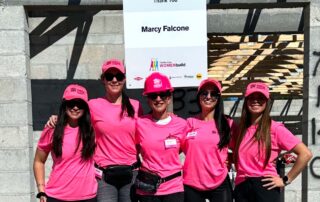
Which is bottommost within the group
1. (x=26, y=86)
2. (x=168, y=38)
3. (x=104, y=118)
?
(x=104, y=118)

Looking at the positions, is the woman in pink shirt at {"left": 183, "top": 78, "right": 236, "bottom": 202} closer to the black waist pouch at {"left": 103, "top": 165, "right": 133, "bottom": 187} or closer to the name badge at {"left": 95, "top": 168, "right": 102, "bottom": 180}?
the black waist pouch at {"left": 103, "top": 165, "right": 133, "bottom": 187}

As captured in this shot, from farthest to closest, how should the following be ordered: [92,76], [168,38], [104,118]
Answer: [92,76]
[168,38]
[104,118]

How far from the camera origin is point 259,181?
11.5 feet

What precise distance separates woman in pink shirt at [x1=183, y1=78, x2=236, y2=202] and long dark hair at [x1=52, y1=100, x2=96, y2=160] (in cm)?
81

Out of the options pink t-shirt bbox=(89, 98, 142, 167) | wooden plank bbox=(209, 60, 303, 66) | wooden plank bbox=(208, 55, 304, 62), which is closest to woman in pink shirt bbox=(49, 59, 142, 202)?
pink t-shirt bbox=(89, 98, 142, 167)

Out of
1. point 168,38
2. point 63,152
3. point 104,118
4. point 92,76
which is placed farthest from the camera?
point 92,76

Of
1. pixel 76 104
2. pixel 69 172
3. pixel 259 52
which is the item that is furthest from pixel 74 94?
pixel 259 52

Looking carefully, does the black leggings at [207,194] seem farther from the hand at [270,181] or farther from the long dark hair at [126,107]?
the long dark hair at [126,107]

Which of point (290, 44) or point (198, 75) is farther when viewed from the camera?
point (290, 44)

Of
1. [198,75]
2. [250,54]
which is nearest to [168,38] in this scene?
[198,75]

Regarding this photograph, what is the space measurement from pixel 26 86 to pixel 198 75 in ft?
6.18

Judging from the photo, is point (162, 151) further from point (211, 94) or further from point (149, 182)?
point (211, 94)

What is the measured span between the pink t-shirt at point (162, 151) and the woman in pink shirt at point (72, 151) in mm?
450

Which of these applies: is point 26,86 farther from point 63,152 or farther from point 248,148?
point 248,148
